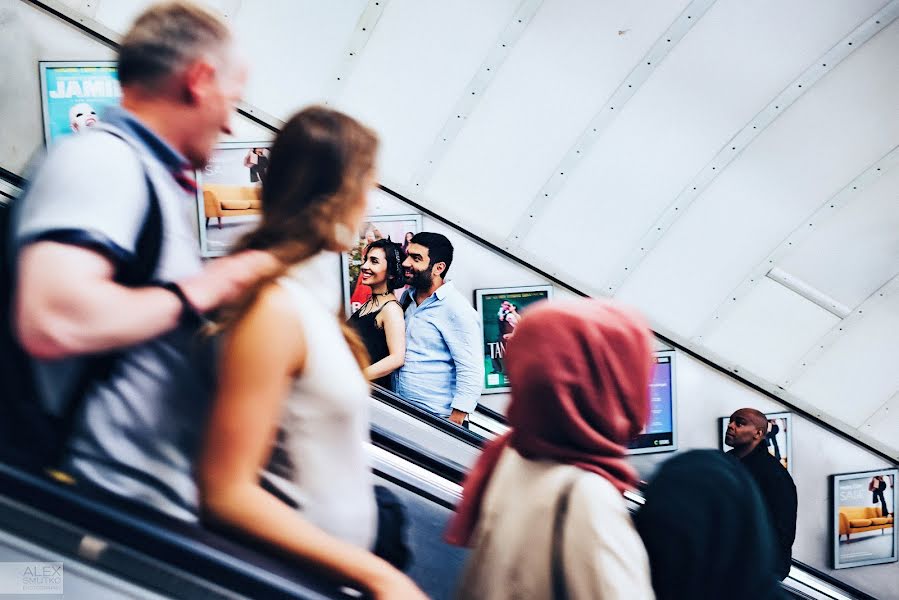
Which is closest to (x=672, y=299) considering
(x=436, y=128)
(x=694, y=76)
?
(x=694, y=76)

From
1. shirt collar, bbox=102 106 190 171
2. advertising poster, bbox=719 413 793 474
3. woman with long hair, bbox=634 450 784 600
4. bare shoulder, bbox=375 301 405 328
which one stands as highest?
shirt collar, bbox=102 106 190 171

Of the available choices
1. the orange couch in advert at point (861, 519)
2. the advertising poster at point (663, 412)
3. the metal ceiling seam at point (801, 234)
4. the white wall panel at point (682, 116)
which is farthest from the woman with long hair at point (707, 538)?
the orange couch in advert at point (861, 519)

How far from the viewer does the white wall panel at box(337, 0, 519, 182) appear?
4.63 m

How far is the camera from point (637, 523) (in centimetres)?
109

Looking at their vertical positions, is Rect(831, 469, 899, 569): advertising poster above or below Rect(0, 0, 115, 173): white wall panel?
below

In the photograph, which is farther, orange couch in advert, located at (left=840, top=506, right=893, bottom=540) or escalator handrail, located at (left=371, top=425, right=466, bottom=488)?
orange couch in advert, located at (left=840, top=506, right=893, bottom=540)

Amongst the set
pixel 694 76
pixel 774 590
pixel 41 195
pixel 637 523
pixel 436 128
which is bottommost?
pixel 774 590

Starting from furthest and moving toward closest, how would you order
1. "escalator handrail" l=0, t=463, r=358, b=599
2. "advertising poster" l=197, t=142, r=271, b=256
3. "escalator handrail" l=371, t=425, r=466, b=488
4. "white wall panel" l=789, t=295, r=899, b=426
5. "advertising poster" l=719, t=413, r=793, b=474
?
"advertising poster" l=719, t=413, r=793, b=474
"white wall panel" l=789, t=295, r=899, b=426
"advertising poster" l=197, t=142, r=271, b=256
"escalator handrail" l=371, t=425, r=466, b=488
"escalator handrail" l=0, t=463, r=358, b=599

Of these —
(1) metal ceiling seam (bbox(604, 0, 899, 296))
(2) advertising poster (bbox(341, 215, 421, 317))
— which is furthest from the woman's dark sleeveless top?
(1) metal ceiling seam (bbox(604, 0, 899, 296))

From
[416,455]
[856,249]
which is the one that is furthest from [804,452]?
[416,455]

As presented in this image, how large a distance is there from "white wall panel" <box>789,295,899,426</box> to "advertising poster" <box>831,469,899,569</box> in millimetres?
392

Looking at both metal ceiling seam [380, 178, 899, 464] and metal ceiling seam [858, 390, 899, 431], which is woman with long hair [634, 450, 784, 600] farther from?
metal ceiling seam [858, 390, 899, 431]

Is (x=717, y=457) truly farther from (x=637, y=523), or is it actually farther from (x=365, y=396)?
(x=365, y=396)

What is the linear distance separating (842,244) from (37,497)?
17.4 ft
